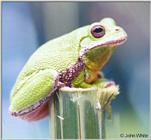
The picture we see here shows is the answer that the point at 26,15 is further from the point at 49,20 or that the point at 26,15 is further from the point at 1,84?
the point at 1,84

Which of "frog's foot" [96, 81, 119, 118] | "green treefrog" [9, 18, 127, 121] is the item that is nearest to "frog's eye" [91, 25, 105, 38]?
"green treefrog" [9, 18, 127, 121]

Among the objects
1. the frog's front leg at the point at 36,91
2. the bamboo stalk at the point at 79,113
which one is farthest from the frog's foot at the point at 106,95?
the frog's front leg at the point at 36,91

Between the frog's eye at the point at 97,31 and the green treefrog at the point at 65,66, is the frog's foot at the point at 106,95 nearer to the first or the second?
the green treefrog at the point at 65,66

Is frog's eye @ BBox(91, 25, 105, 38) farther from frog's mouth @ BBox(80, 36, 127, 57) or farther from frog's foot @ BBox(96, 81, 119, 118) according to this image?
frog's foot @ BBox(96, 81, 119, 118)

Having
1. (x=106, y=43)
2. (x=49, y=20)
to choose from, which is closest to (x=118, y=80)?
(x=106, y=43)

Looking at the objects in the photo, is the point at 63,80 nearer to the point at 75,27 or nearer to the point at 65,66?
the point at 65,66
